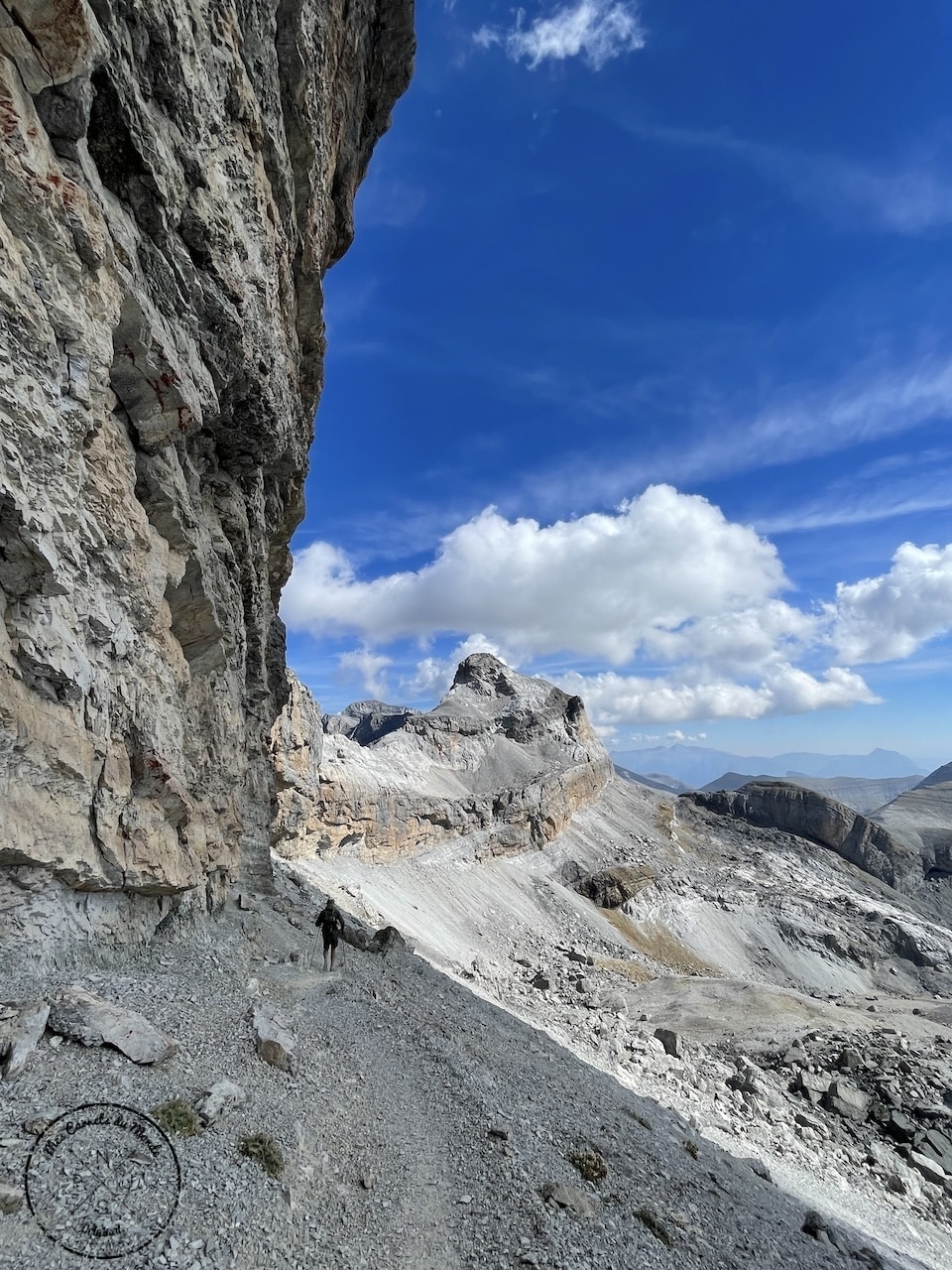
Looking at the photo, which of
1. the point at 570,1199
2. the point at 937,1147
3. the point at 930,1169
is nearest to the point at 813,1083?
the point at 937,1147

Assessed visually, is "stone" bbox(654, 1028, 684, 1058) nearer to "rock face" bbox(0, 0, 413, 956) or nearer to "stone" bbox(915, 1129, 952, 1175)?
"stone" bbox(915, 1129, 952, 1175)

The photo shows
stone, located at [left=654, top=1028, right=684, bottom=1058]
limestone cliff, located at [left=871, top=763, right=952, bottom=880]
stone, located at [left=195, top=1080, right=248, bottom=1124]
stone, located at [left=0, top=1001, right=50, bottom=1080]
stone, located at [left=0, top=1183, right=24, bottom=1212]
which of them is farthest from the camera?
limestone cliff, located at [left=871, top=763, right=952, bottom=880]

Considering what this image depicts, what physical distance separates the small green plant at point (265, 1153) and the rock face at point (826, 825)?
107 metres

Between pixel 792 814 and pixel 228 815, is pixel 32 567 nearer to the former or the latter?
pixel 228 815

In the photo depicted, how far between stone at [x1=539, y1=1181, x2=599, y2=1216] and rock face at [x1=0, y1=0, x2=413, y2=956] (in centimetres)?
895

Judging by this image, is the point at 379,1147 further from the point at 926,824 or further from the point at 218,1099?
the point at 926,824

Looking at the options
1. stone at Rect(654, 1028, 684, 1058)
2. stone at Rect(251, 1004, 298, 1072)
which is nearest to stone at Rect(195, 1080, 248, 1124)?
stone at Rect(251, 1004, 298, 1072)

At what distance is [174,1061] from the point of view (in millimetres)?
9055

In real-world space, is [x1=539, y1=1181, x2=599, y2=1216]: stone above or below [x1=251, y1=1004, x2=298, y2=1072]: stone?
below

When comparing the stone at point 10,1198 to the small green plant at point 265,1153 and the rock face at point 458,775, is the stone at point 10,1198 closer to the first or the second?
the small green plant at point 265,1153

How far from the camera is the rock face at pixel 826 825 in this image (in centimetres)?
9312

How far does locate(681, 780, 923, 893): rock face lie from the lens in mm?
93125

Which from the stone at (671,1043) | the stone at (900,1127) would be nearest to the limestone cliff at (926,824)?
the stone at (671,1043)

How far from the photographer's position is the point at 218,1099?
8539 millimetres
